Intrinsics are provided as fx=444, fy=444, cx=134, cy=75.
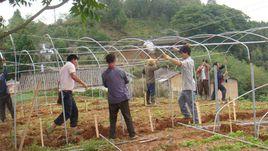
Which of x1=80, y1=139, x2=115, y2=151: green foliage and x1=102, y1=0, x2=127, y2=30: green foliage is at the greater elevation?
x1=102, y1=0, x2=127, y2=30: green foliage

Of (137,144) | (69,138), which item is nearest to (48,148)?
(69,138)

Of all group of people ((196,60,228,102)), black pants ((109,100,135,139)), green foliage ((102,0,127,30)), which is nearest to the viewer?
black pants ((109,100,135,139))

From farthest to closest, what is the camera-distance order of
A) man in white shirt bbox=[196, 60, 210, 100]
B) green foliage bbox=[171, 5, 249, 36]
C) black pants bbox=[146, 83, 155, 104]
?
green foliage bbox=[171, 5, 249, 36] → man in white shirt bbox=[196, 60, 210, 100] → black pants bbox=[146, 83, 155, 104]

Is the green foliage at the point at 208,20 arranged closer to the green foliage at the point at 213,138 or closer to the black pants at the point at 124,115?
the black pants at the point at 124,115

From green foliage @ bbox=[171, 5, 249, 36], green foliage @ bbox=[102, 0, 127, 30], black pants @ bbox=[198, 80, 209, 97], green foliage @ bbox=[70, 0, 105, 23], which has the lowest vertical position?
black pants @ bbox=[198, 80, 209, 97]

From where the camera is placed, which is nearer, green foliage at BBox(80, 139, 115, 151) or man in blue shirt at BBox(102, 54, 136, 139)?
green foliage at BBox(80, 139, 115, 151)

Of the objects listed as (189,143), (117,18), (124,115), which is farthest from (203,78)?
(117,18)

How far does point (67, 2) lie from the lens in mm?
5973

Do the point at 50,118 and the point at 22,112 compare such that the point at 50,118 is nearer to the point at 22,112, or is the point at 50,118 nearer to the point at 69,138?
the point at 22,112

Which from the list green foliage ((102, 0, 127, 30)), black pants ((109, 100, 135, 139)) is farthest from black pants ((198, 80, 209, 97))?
green foliage ((102, 0, 127, 30))

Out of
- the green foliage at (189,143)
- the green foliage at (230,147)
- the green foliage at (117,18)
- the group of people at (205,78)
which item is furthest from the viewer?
the green foliage at (117,18)

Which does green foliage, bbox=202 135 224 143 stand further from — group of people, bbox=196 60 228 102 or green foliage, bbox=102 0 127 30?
green foliage, bbox=102 0 127 30

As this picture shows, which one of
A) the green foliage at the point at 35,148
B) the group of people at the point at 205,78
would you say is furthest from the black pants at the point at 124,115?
the group of people at the point at 205,78

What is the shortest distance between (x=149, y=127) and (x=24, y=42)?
75.3 feet
